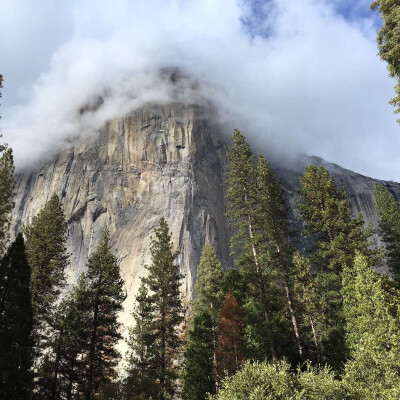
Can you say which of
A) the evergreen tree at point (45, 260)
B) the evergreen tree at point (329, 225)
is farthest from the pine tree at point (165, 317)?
the evergreen tree at point (329, 225)

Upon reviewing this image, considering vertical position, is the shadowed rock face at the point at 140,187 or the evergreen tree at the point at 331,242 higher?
the shadowed rock face at the point at 140,187

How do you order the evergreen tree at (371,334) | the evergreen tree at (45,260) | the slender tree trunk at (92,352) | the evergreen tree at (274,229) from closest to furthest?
the evergreen tree at (371,334) < the slender tree trunk at (92,352) < the evergreen tree at (45,260) < the evergreen tree at (274,229)

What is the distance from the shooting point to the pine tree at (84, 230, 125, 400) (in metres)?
23.1

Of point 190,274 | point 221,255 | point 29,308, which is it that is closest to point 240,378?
point 29,308

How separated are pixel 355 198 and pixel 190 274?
2438 inches

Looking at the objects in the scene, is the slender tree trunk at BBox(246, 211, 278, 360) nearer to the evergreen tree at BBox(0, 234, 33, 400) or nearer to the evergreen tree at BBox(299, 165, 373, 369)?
the evergreen tree at BBox(299, 165, 373, 369)

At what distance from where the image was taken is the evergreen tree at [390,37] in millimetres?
15516

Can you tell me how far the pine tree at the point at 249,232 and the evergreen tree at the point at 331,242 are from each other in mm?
4147

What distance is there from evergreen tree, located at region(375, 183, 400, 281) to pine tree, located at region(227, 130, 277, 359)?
16813 mm

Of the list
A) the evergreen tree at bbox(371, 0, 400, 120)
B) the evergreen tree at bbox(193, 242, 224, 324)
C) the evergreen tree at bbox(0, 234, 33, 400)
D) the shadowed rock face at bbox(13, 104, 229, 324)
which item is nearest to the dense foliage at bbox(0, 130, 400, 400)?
the evergreen tree at bbox(0, 234, 33, 400)

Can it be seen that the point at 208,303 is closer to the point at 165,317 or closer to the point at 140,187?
the point at 165,317

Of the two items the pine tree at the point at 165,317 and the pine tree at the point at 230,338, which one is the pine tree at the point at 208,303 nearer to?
the pine tree at the point at 165,317

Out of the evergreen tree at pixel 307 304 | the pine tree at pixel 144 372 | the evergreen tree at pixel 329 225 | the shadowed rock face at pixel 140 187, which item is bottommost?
the pine tree at pixel 144 372

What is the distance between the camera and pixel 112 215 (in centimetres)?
7369
